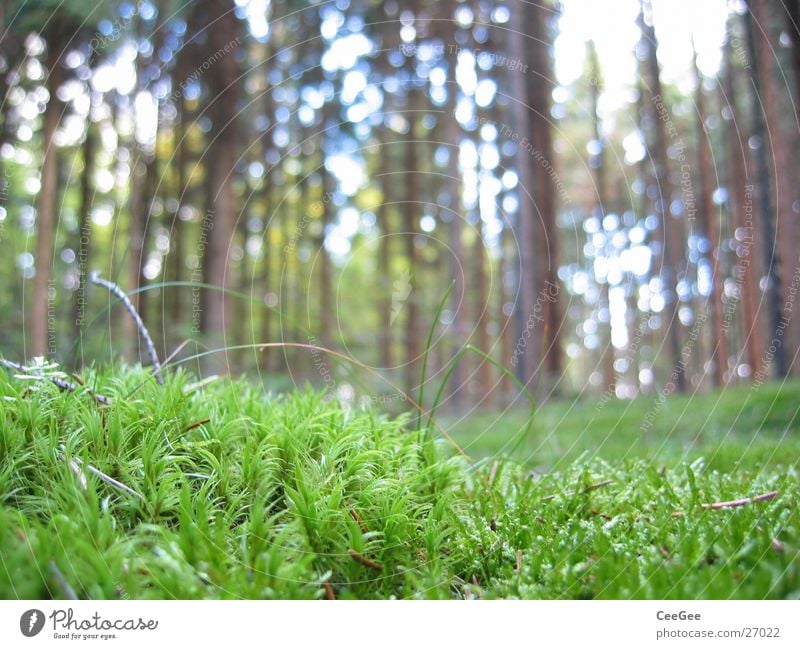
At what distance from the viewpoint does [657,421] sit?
7402 mm

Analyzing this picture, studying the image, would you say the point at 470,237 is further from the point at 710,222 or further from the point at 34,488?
the point at 34,488

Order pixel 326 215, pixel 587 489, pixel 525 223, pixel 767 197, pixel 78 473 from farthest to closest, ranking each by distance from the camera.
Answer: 1. pixel 326 215
2. pixel 525 223
3. pixel 767 197
4. pixel 587 489
5. pixel 78 473

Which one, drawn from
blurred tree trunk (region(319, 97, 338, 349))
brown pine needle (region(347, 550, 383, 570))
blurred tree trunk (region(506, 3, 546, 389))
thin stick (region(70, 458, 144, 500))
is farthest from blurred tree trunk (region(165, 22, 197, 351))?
brown pine needle (region(347, 550, 383, 570))

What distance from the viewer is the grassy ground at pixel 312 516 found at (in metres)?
1.51

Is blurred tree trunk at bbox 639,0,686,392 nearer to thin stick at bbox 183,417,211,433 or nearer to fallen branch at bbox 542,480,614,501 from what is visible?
fallen branch at bbox 542,480,614,501

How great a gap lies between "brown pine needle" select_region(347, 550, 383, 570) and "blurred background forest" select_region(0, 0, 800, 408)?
3340mm

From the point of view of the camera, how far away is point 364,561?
1.68 metres

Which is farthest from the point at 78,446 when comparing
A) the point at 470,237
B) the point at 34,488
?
the point at 470,237

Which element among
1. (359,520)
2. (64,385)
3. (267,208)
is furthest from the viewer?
(267,208)

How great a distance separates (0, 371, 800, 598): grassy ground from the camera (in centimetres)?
151

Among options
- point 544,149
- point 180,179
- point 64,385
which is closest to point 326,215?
point 180,179

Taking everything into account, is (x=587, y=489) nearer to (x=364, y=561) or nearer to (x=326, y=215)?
Result: (x=364, y=561)

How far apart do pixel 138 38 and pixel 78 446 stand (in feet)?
29.3

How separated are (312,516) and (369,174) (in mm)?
10398
